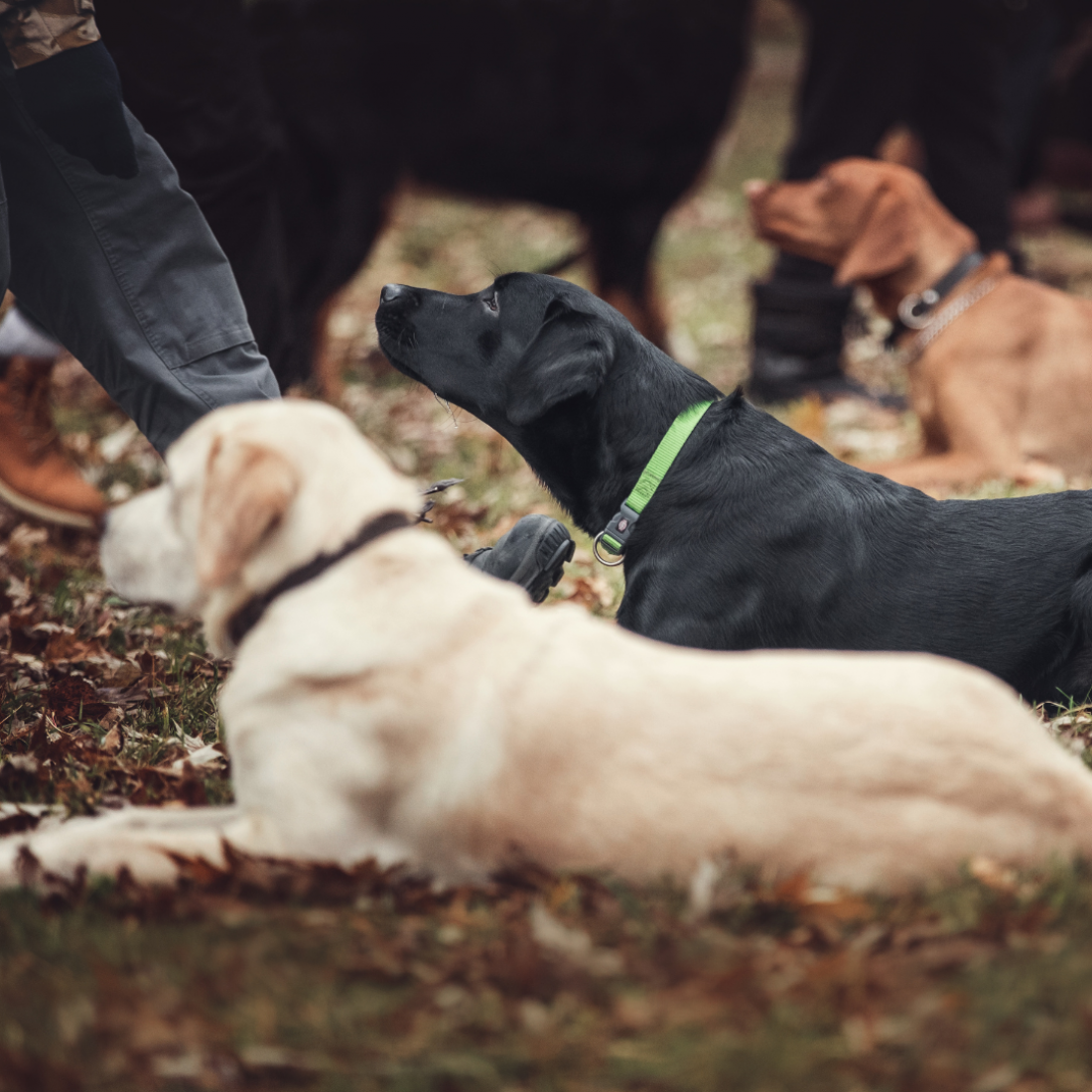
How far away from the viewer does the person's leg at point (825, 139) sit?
5812mm

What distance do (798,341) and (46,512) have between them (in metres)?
3.86

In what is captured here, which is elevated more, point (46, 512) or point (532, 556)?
point (532, 556)

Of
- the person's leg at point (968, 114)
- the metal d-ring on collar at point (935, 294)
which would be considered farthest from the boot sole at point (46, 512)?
the person's leg at point (968, 114)

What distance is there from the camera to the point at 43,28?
2.57m

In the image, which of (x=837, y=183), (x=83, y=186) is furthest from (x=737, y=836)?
(x=837, y=183)

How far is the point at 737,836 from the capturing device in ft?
5.74

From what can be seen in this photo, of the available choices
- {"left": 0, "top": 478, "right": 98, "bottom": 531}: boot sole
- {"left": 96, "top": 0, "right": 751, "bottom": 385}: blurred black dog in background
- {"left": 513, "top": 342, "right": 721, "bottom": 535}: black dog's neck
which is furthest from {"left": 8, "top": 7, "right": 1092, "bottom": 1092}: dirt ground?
{"left": 96, "top": 0, "right": 751, "bottom": 385}: blurred black dog in background

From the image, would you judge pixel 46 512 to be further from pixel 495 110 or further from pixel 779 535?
pixel 495 110

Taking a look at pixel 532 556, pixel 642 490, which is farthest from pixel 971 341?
pixel 532 556

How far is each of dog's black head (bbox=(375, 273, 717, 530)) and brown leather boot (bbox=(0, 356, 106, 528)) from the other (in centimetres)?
157

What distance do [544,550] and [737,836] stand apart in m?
1.22

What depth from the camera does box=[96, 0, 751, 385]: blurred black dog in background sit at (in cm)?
575

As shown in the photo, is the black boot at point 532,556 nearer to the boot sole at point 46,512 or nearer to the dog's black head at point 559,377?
the dog's black head at point 559,377

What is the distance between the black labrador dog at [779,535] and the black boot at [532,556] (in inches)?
5.8
